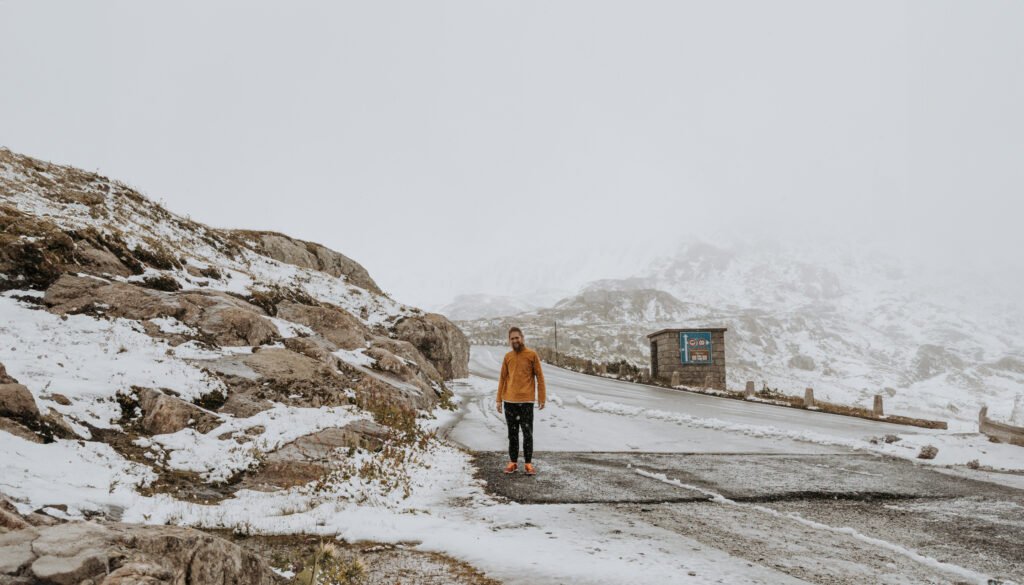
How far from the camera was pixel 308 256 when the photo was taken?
2231 centimetres

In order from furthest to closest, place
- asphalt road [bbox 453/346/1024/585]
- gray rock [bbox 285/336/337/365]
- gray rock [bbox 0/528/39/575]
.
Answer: gray rock [bbox 285/336/337/365], asphalt road [bbox 453/346/1024/585], gray rock [bbox 0/528/39/575]

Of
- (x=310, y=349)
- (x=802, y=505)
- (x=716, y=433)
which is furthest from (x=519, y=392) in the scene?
(x=716, y=433)

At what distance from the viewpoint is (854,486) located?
6.81 meters

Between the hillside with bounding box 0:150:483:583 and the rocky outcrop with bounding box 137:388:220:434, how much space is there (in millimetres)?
21

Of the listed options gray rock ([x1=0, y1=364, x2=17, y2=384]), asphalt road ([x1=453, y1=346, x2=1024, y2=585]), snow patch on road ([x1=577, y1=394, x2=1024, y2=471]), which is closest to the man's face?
asphalt road ([x1=453, y1=346, x2=1024, y2=585])

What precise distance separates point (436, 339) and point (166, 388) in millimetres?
12049

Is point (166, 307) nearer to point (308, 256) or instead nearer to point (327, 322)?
point (327, 322)

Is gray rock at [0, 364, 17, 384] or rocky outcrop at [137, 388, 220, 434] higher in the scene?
gray rock at [0, 364, 17, 384]

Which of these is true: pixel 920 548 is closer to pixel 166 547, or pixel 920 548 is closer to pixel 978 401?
pixel 166 547

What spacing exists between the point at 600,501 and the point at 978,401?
101990mm

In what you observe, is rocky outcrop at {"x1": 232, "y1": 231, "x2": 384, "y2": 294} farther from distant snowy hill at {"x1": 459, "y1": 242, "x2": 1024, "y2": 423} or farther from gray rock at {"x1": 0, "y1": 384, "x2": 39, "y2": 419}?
distant snowy hill at {"x1": 459, "y1": 242, "x2": 1024, "y2": 423}

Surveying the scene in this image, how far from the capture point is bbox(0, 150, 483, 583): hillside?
4.79 m

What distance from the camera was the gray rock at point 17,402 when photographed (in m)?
5.11

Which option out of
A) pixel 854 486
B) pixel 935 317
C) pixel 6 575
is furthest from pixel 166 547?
pixel 935 317
